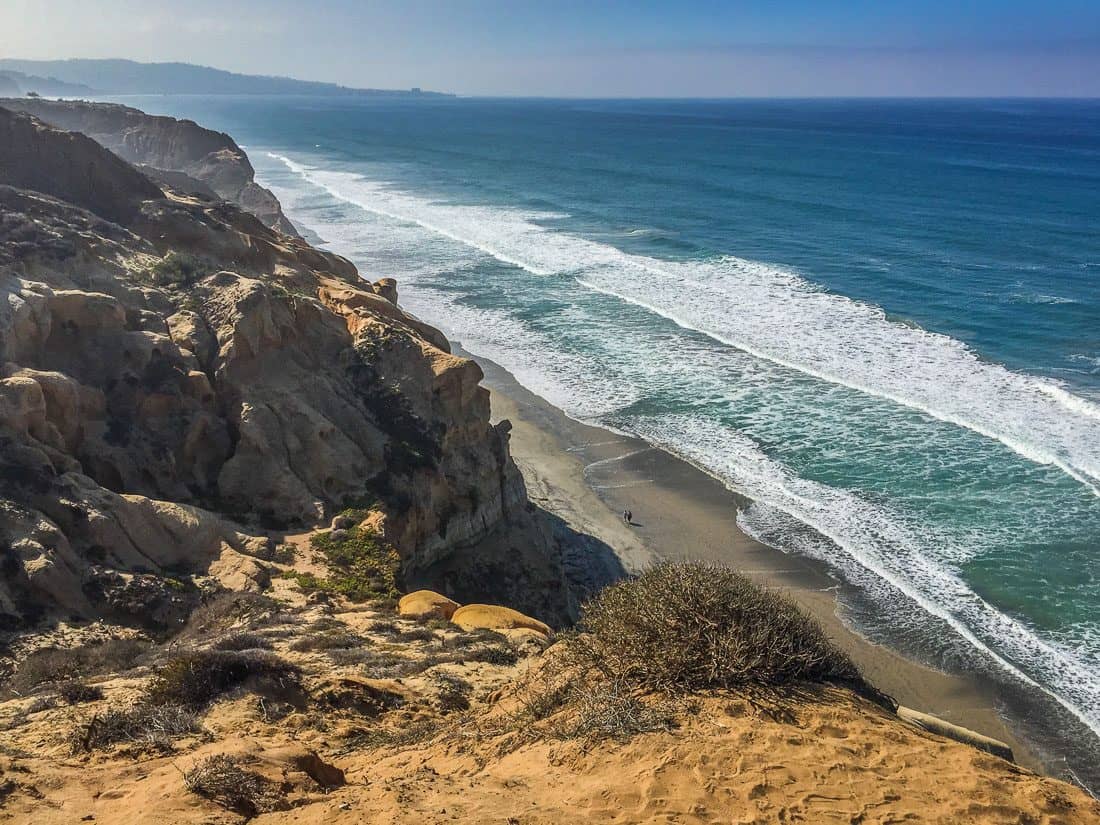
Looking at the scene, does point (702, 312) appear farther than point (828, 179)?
No

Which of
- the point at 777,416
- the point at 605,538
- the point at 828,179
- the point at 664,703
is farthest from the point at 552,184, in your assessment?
the point at 664,703

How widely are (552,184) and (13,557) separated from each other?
71.7 m

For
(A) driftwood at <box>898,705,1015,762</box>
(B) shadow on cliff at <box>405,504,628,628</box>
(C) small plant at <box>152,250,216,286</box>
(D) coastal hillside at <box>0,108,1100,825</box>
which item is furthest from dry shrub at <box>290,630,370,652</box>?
(C) small plant at <box>152,250,216,286</box>

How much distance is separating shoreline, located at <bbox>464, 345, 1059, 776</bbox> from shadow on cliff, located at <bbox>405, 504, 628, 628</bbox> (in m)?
1.28

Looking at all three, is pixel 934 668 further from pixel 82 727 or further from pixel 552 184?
pixel 552 184

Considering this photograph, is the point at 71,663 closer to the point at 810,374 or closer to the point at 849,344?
the point at 810,374

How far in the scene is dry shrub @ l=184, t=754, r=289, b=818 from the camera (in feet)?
23.1

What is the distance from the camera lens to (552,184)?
79000mm

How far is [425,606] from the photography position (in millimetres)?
13891

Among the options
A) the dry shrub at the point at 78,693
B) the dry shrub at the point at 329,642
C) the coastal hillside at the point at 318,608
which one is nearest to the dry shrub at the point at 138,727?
the coastal hillside at the point at 318,608

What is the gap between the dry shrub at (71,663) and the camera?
10.1m

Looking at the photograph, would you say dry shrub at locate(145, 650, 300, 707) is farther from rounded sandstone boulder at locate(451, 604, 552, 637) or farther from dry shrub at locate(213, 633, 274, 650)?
rounded sandstone boulder at locate(451, 604, 552, 637)

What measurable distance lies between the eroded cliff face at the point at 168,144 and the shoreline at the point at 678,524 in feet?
124

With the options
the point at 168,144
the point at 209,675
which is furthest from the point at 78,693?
the point at 168,144
